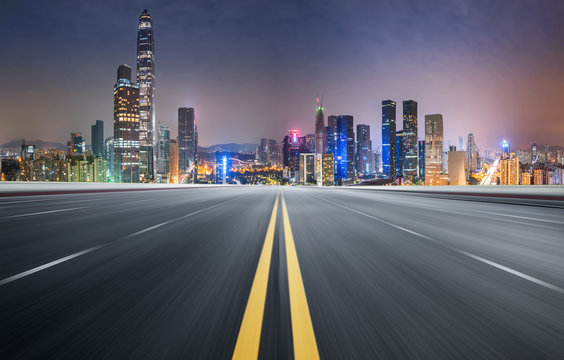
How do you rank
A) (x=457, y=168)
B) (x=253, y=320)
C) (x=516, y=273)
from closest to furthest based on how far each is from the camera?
(x=253, y=320) → (x=516, y=273) → (x=457, y=168)

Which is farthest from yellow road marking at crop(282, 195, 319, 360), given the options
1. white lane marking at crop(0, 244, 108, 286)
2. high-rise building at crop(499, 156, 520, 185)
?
high-rise building at crop(499, 156, 520, 185)

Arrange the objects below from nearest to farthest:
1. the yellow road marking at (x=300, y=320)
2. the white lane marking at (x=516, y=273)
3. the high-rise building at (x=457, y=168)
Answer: the yellow road marking at (x=300, y=320) < the white lane marking at (x=516, y=273) < the high-rise building at (x=457, y=168)

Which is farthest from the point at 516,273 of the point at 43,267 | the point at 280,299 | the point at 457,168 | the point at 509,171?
the point at 509,171

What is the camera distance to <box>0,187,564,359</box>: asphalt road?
2270mm

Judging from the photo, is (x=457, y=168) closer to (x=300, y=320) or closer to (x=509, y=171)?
(x=509, y=171)

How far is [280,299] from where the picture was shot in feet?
10.4

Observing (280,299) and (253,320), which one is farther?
(280,299)

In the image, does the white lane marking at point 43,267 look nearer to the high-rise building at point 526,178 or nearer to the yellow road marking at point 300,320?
the yellow road marking at point 300,320

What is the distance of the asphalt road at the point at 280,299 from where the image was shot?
7.45ft

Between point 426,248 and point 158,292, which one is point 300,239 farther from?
point 158,292

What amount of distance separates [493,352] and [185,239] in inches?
229

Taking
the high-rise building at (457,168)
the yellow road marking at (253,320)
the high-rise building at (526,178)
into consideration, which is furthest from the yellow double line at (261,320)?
the high-rise building at (526,178)

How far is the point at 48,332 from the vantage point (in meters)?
2.47

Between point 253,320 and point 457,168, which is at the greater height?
point 457,168
